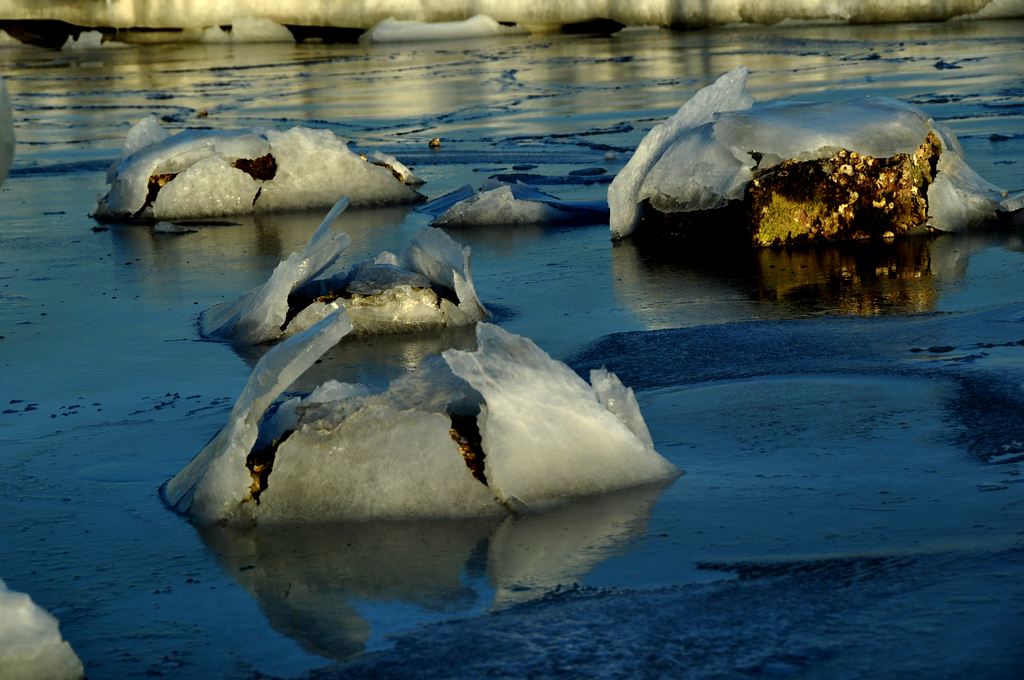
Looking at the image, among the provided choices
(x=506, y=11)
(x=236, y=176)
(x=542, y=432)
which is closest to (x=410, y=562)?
(x=542, y=432)

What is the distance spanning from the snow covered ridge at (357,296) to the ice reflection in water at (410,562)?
184 centimetres

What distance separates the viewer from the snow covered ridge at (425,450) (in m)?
3.02

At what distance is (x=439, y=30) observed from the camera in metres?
24.6

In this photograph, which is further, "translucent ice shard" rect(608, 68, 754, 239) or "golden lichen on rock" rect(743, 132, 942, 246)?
"translucent ice shard" rect(608, 68, 754, 239)

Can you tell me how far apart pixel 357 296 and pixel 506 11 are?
2020 centimetres

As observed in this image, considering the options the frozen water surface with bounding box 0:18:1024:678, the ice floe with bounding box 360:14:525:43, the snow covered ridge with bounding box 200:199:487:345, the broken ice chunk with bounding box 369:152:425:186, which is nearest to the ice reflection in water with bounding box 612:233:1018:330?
the frozen water surface with bounding box 0:18:1024:678

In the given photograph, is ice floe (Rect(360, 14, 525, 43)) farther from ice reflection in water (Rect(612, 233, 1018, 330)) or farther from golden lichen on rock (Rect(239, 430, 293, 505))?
golden lichen on rock (Rect(239, 430, 293, 505))

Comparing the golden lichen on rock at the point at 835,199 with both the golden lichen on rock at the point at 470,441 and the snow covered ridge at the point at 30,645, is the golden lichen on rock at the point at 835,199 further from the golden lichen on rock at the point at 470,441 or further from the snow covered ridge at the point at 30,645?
the snow covered ridge at the point at 30,645

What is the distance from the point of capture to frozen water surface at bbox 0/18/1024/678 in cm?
237

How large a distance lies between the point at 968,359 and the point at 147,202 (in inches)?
191

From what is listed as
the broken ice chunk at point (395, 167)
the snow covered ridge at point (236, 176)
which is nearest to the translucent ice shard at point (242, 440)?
the snow covered ridge at point (236, 176)

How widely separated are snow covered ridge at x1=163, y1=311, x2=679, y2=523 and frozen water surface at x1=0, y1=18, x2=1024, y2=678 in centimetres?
7

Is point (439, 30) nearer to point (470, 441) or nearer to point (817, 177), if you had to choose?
point (817, 177)

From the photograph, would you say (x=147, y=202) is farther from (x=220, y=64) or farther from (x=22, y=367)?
(x=220, y=64)
